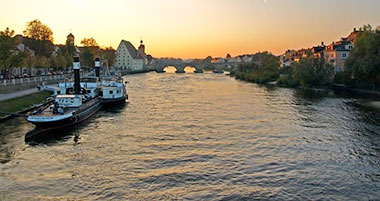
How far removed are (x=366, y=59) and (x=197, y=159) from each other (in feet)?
160

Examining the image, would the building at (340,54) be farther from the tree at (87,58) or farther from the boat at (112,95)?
the tree at (87,58)

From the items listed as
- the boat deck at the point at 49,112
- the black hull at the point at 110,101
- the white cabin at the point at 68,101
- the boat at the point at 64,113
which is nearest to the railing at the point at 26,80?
the boat at the point at 64,113

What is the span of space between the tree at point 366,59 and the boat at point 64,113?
1756 inches

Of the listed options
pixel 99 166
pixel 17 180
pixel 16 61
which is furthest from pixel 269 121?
pixel 16 61

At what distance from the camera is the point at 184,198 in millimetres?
15781

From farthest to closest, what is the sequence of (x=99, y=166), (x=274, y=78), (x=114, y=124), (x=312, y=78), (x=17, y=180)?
(x=274, y=78) → (x=312, y=78) → (x=114, y=124) → (x=99, y=166) → (x=17, y=180)

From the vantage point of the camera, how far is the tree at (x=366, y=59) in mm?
57934

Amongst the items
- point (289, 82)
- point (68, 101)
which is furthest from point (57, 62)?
point (289, 82)

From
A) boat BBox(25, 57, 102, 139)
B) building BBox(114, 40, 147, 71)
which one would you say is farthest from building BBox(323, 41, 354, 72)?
building BBox(114, 40, 147, 71)

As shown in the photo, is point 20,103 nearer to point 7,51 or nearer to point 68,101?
point 68,101

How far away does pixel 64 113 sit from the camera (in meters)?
Answer: 30.5

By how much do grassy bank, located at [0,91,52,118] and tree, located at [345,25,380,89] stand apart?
1978 inches

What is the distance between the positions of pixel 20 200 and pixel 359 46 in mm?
62206

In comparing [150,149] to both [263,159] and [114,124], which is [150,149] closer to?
[263,159]
